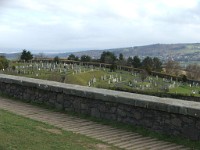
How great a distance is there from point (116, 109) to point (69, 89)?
5.35 ft

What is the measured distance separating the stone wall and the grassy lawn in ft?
4.24

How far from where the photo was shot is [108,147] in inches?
242

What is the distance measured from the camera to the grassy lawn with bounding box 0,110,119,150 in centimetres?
590

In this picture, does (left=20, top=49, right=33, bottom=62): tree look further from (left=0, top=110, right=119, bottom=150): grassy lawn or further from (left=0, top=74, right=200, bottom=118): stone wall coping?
(left=0, top=110, right=119, bottom=150): grassy lawn

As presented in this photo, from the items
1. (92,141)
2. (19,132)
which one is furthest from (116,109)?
(19,132)

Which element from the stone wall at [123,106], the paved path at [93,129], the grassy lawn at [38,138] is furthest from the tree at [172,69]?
the grassy lawn at [38,138]

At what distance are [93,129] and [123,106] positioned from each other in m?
0.84

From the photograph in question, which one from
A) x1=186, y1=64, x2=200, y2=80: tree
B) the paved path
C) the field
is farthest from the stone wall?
x1=186, y1=64, x2=200, y2=80: tree

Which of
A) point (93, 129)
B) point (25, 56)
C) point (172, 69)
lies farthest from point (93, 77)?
point (93, 129)

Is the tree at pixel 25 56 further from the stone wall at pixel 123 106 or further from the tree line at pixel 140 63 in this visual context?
the stone wall at pixel 123 106

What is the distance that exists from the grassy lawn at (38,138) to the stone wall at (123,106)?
1.29 metres

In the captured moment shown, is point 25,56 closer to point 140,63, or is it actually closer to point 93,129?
point 140,63

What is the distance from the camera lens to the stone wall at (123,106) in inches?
259

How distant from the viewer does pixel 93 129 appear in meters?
7.44
